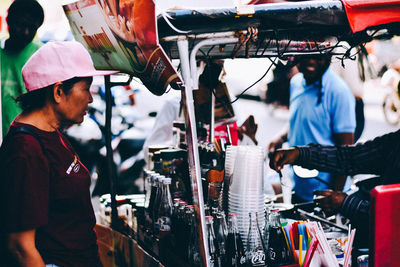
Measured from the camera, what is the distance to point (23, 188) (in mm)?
1783

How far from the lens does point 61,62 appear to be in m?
2.04

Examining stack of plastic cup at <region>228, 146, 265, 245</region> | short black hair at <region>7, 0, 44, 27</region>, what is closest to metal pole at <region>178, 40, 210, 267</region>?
stack of plastic cup at <region>228, 146, 265, 245</region>

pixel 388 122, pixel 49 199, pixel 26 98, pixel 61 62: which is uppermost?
pixel 61 62

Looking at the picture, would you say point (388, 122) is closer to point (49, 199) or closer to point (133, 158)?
point (133, 158)

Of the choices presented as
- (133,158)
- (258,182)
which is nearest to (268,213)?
(258,182)

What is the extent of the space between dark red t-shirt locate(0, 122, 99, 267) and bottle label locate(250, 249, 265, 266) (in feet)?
2.71

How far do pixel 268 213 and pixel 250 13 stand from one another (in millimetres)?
1123

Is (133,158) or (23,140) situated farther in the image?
(133,158)

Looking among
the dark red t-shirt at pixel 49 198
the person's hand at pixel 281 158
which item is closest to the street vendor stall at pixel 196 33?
the dark red t-shirt at pixel 49 198

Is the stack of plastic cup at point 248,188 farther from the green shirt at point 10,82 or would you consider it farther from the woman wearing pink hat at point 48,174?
the green shirt at point 10,82

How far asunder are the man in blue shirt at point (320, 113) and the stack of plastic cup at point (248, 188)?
1910 millimetres

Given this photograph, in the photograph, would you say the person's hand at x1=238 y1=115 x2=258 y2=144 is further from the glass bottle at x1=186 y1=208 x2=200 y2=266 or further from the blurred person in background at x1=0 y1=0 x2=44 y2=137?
the blurred person in background at x1=0 y1=0 x2=44 y2=137

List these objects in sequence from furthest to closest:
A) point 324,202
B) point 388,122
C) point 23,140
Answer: point 388,122, point 324,202, point 23,140

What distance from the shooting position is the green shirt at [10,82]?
434cm
